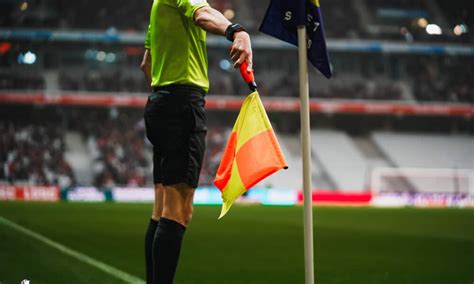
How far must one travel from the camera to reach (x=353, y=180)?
1398 inches

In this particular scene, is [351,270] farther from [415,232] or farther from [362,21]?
[362,21]

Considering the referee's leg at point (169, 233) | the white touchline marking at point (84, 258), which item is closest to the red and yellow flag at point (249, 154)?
the referee's leg at point (169, 233)

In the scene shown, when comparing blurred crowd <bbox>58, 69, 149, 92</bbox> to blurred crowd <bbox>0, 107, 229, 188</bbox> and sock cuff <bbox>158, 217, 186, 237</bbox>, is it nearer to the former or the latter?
blurred crowd <bbox>0, 107, 229, 188</bbox>

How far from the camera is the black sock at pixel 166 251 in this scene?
4027 mm

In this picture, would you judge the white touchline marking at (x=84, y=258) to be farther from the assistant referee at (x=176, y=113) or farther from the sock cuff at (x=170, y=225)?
the sock cuff at (x=170, y=225)

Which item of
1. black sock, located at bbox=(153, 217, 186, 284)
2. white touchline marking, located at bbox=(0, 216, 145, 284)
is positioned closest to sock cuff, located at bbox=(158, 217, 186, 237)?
black sock, located at bbox=(153, 217, 186, 284)

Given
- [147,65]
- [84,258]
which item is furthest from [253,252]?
[147,65]

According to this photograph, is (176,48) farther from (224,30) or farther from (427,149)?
(427,149)

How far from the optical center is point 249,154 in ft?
12.6

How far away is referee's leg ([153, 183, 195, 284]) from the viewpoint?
13.2ft

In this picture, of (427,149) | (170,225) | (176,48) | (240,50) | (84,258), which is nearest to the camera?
(240,50)

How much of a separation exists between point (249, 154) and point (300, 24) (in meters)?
0.70

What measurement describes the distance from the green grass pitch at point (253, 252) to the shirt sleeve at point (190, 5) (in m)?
2.61

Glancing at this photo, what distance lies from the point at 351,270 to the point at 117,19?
30612 mm
